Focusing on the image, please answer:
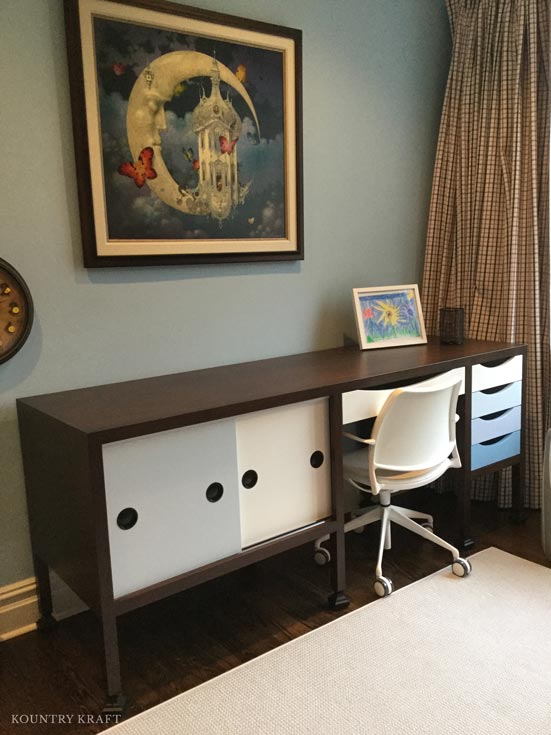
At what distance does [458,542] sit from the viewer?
266 centimetres

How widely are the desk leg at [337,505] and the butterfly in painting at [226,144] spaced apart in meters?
1.01

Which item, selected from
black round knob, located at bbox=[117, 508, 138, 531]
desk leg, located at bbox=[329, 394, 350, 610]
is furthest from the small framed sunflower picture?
black round knob, located at bbox=[117, 508, 138, 531]

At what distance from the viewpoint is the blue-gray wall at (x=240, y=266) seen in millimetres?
1992

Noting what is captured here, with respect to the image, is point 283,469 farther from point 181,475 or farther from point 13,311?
point 13,311

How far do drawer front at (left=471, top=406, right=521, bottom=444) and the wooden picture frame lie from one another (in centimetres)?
102

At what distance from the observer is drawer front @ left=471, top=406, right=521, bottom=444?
262 cm

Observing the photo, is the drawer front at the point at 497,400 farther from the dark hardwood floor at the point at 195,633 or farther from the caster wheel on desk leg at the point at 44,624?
the caster wheel on desk leg at the point at 44,624

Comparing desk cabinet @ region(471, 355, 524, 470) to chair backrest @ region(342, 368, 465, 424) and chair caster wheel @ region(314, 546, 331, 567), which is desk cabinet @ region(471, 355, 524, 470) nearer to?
chair backrest @ region(342, 368, 465, 424)

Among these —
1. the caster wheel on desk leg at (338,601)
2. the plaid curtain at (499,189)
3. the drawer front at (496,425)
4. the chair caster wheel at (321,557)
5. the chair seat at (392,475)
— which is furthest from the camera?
the plaid curtain at (499,189)

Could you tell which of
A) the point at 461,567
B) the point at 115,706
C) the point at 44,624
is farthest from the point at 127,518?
the point at 461,567

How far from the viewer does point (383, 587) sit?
88.5 inches

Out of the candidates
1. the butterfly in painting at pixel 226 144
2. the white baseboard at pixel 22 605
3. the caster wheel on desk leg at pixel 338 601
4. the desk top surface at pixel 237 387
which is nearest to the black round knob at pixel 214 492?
the desk top surface at pixel 237 387

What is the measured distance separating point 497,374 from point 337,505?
953mm

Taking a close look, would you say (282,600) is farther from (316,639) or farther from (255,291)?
(255,291)
